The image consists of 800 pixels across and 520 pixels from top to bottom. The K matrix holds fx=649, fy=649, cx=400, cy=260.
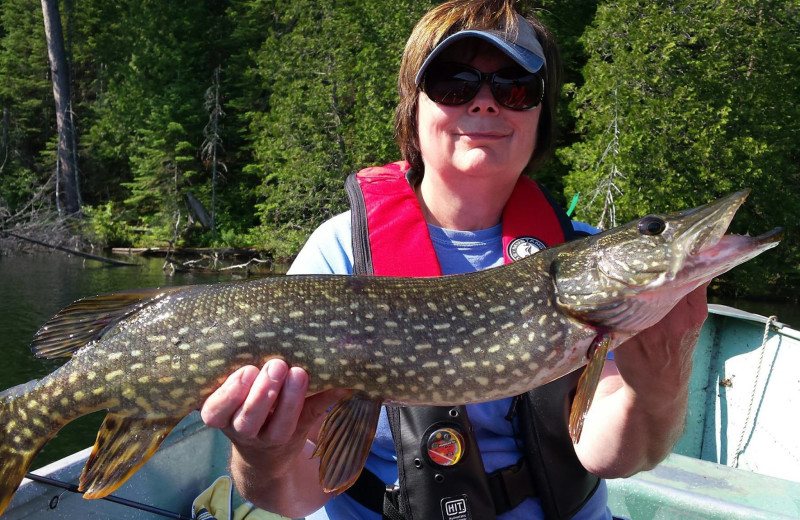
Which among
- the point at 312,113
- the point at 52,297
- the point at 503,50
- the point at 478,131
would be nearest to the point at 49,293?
the point at 52,297

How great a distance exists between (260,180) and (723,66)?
19539 mm

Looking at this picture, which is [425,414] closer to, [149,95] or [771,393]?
[771,393]

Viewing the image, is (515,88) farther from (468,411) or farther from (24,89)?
(24,89)

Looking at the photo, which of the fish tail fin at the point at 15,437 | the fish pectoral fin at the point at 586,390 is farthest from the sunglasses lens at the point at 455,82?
the fish tail fin at the point at 15,437

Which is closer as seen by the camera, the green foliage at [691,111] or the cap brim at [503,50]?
the cap brim at [503,50]

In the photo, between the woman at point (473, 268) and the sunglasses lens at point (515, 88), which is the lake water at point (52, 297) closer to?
the woman at point (473, 268)

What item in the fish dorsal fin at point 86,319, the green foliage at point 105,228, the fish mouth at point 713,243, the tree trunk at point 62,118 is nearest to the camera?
the fish mouth at point 713,243

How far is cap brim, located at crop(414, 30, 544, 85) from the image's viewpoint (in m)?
2.41

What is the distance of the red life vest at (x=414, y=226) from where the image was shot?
2.49 meters

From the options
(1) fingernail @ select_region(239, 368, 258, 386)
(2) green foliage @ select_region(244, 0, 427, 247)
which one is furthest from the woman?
(2) green foliage @ select_region(244, 0, 427, 247)

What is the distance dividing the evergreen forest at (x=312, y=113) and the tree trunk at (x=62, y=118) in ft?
0.28

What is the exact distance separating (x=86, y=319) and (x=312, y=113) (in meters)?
21.6

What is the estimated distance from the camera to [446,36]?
8.49 feet

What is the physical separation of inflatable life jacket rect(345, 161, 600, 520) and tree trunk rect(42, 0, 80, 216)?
92.0 feet
